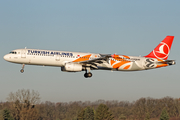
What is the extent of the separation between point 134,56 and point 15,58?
23673 millimetres

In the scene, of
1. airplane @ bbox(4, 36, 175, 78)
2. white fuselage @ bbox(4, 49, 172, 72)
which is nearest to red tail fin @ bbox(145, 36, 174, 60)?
airplane @ bbox(4, 36, 175, 78)

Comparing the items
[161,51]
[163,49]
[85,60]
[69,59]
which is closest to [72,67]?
[69,59]

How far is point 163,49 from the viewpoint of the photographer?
63.8m

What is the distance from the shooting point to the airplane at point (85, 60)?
173 feet

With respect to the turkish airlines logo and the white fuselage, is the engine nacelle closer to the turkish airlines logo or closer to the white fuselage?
the white fuselage

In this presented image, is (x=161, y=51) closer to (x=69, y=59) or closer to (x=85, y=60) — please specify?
(x=85, y=60)

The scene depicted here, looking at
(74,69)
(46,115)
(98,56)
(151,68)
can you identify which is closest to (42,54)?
(74,69)

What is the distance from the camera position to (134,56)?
196ft

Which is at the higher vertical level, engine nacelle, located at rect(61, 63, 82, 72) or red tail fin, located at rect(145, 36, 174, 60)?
red tail fin, located at rect(145, 36, 174, 60)

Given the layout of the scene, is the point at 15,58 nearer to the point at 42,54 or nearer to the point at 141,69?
the point at 42,54

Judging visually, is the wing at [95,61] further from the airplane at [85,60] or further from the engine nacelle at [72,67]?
the engine nacelle at [72,67]

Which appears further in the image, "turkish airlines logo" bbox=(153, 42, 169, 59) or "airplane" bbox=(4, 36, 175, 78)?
"turkish airlines logo" bbox=(153, 42, 169, 59)

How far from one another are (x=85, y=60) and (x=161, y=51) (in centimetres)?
1853

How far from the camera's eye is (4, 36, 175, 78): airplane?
5278 cm
